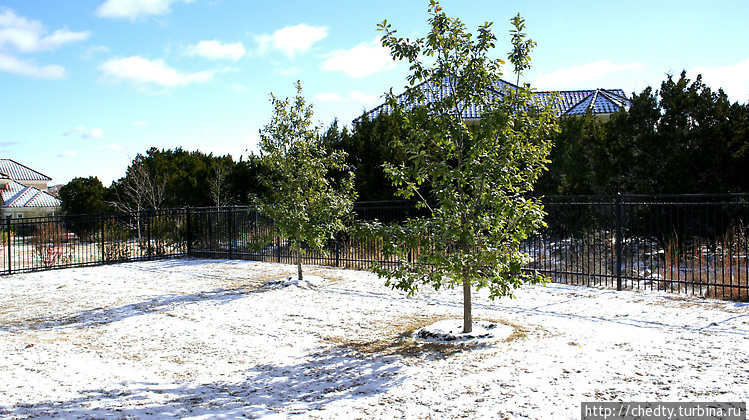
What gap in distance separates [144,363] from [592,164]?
13734 mm

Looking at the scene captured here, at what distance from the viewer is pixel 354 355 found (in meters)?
6.24

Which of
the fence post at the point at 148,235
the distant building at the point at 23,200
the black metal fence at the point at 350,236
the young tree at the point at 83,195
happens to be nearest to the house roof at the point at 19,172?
the distant building at the point at 23,200

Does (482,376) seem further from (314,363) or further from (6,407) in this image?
(6,407)

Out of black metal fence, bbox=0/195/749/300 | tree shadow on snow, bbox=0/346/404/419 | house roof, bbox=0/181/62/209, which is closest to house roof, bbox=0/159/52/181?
house roof, bbox=0/181/62/209

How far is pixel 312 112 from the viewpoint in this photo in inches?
465

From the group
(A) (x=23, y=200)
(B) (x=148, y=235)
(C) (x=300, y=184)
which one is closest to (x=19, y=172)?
(A) (x=23, y=200)

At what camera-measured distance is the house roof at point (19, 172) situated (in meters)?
57.4

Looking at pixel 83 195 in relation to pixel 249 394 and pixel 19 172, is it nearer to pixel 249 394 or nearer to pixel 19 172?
pixel 249 394

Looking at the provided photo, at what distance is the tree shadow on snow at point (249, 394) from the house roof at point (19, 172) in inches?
2485

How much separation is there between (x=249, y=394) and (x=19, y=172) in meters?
65.8

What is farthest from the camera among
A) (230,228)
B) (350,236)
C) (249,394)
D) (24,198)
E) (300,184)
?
(24,198)

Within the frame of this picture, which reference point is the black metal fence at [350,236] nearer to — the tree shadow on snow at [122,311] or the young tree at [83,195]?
A: the tree shadow on snow at [122,311]

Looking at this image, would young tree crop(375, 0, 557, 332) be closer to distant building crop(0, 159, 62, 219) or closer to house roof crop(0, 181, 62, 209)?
distant building crop(0, 159, 62, 219)

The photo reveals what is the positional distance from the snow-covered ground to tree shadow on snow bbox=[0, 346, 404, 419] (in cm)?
2
